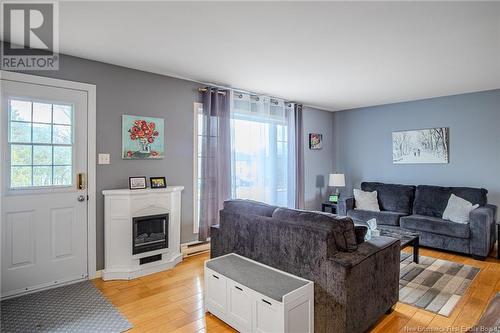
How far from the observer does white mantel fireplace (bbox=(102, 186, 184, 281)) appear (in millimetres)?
3137

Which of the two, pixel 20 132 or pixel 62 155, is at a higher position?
pixel 20 132

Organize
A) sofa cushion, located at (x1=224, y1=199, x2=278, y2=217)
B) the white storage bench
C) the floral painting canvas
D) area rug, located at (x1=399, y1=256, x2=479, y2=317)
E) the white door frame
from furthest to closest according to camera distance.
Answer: the floral painting canvas
the white door frame
area rug, located at (x1=399, y1=256, x2=479, y2=317)
sofa cushion, located at (x1=224, y1=199, x2=278, y2=217)
the white storage bench

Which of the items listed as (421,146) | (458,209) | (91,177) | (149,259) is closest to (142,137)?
(91,177)

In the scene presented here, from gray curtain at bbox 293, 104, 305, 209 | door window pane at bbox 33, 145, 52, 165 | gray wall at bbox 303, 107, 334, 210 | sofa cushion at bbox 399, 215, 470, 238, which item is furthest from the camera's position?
gray wall at bbox 303, 107, 334, 210

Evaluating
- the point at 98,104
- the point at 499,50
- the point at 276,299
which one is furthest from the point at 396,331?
the point at 98,104

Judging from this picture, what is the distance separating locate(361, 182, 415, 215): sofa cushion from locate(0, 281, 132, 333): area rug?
4464 mm

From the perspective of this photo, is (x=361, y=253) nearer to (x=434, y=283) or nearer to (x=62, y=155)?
(x=434, y=283)

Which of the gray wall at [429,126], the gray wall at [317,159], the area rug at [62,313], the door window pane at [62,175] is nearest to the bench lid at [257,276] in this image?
the area rug at [62,313]

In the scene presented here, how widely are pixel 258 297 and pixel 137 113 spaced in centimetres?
267

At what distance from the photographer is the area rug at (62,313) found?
2201mm

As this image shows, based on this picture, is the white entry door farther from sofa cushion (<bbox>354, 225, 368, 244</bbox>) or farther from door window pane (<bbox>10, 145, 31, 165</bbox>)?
sofa cushion (<bbox>354, 225, 368, 244</bbox>)

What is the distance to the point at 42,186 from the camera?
2850 millimetres

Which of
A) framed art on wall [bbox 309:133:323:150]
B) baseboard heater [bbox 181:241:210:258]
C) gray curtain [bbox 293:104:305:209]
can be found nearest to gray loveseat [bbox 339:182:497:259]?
gray curtain [bbox 293:104:305:209]

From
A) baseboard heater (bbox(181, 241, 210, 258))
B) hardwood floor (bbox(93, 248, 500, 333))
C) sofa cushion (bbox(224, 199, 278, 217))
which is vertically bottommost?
hardwood floor (bbox(93, 248, 500, 333))
